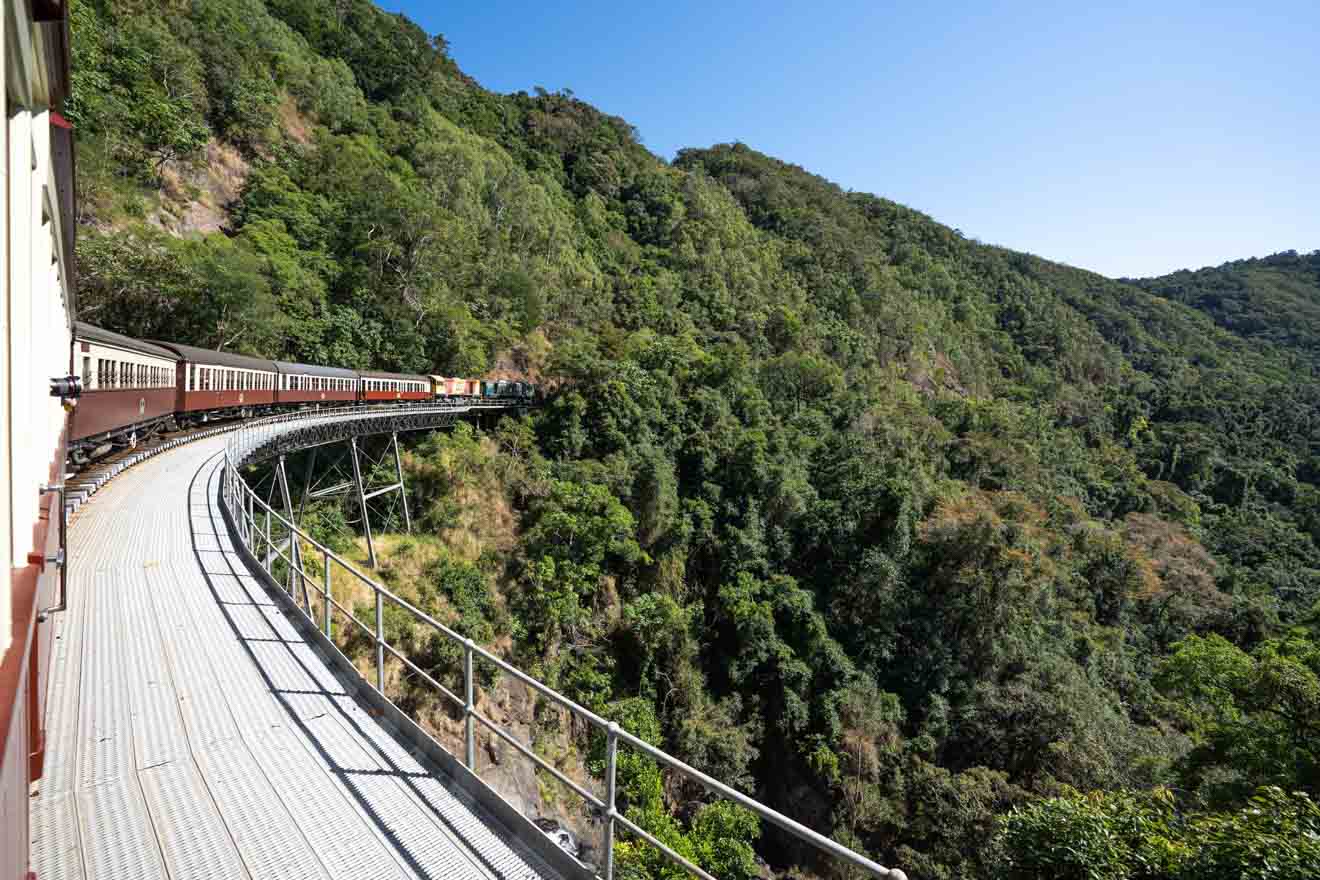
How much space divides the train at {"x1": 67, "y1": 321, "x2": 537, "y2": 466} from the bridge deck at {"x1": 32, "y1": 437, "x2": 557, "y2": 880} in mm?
4164

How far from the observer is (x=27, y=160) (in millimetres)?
1745

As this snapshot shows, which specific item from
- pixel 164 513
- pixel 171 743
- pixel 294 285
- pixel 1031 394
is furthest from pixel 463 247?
pixel 1031 394

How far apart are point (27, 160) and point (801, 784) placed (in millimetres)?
21574

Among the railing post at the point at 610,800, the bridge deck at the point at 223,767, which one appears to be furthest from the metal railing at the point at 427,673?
the bridge deck at the point at 223,767

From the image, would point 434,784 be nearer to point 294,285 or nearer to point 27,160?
point 27,160

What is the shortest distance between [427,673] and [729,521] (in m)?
15.5

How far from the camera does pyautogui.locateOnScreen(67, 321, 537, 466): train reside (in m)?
7.33

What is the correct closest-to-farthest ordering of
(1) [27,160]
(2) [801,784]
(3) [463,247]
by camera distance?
(1) [27,160]
(2) [801,784]
(3) [463,247]

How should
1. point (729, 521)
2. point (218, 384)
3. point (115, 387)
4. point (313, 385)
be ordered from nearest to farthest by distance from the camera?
1. point (115, 387)
2. point (218, 384)
3. point (313, 385)
4. point (729, 521)

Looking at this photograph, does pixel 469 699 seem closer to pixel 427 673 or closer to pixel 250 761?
pixel 250 761

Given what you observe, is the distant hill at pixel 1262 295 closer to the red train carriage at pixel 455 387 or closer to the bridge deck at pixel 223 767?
the red train carriage at pixel 455 387

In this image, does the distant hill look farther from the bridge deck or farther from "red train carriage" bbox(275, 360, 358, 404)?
the bridge deck

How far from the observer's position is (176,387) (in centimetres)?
1122

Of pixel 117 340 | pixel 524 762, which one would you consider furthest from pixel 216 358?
pixel 524 762
